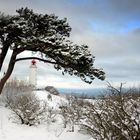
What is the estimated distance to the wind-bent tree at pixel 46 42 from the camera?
2403 cm

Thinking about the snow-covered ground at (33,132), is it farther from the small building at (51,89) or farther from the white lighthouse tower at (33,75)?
the small building at (51,89)

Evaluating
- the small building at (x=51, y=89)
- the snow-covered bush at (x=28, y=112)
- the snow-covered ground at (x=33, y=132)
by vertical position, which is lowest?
the snow-covered ground at (x=33, y=132)

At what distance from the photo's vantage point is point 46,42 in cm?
2380

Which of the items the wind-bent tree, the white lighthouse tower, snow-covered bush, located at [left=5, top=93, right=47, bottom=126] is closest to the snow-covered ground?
snow-covered bush, located at [left=5, top=93, right=47, bottom=126]

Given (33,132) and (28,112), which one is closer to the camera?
(33,132)

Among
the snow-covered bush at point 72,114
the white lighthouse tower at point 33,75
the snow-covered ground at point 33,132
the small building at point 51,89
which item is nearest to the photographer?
the snow-covered ground at point 33,132

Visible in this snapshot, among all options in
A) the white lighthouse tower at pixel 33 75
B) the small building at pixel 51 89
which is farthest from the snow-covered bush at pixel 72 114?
the small building at pixel 51 89

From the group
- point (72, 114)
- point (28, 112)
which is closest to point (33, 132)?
point (28, 112)

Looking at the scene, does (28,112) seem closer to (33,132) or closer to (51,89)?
(33,132)

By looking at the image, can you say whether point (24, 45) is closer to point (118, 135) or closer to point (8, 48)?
point (8, 48)

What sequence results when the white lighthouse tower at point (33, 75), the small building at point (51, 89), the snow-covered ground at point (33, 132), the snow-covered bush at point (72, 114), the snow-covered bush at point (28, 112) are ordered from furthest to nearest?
the small building at point (51, 89), the white lighthouse tower at point (33, 75), the snow-covered bush at point (28, 112), the snow-covered bush at point (72, 114), the snow-covered ground at point (33, 132)

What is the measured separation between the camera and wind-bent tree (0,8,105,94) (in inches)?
946

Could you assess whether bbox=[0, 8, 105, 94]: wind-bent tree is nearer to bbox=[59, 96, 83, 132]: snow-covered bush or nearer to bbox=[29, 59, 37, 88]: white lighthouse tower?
bbox=[59, 96, 83, 132]: snow-covered bush

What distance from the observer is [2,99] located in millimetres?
29547
